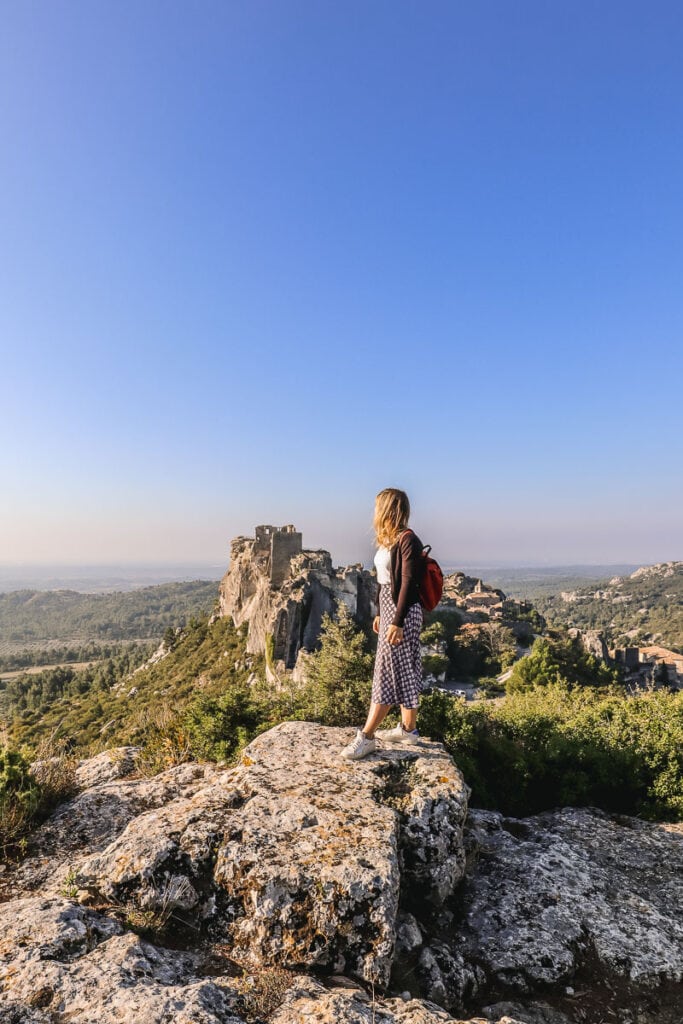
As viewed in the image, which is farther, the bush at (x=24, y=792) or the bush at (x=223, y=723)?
the bush at (x=223, y=723)

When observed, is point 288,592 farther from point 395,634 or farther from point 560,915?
point 560,915

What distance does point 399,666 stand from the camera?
589 centimetres

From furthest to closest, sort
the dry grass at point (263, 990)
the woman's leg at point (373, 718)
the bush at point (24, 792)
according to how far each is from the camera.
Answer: the woman's leg at point (373, 718)
the bush at point (24, 792)
the dry grass at point (263, 990)

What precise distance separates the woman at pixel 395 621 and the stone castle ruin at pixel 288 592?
122 feet

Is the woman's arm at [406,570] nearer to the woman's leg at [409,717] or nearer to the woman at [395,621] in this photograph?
the woman at [395,621]

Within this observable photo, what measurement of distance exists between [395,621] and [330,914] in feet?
8.72

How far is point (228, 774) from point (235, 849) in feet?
4.41

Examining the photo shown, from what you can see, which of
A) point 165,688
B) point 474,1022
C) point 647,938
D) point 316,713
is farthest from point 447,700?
point 165,688

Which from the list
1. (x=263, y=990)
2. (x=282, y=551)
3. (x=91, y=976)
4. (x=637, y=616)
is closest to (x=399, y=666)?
(x=263, y=990)

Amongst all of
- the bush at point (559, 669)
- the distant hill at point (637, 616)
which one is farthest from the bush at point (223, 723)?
the distant hill at point (637, 616)

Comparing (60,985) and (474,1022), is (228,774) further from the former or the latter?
(474,1022)

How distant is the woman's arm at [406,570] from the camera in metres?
5.56

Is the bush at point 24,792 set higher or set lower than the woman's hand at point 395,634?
lower

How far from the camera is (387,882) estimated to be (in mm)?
3920
